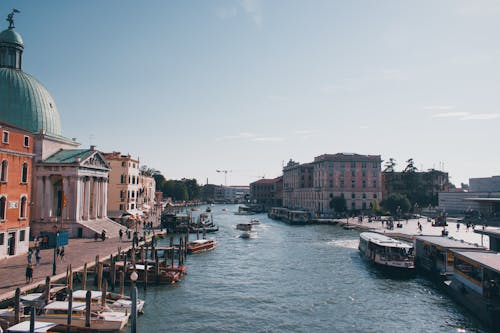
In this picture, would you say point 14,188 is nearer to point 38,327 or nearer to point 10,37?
point 38,327

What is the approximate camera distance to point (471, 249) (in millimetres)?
35406

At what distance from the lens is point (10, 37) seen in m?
59.9

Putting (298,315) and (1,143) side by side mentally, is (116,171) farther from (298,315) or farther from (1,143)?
(298,315)

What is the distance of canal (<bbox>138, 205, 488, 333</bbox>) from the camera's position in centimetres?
2661

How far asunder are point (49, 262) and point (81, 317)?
15636 millimetres

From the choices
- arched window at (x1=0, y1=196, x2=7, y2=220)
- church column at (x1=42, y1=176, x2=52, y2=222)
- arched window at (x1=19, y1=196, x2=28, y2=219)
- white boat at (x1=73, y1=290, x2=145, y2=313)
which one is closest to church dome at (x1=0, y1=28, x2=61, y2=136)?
church column at (x1=42, y1=176, x2=52, y2=222)

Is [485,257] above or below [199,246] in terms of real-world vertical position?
above

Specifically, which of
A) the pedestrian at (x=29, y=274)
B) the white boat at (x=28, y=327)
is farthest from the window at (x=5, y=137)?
the white boat at (x=28, y=327)

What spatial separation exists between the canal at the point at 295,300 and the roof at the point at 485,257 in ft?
13.1

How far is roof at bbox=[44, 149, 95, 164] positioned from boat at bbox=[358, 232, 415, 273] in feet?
134

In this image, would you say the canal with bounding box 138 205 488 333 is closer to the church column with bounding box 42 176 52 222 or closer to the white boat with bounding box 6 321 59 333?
the white boat with bounding box 6 321 59 333

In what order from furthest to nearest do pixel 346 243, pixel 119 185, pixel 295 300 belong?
pixel 119 185 < pixel 346 243 < pixel 295 300

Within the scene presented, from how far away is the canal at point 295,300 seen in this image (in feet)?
87.3

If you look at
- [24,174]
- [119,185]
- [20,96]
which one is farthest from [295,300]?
[119,185]
